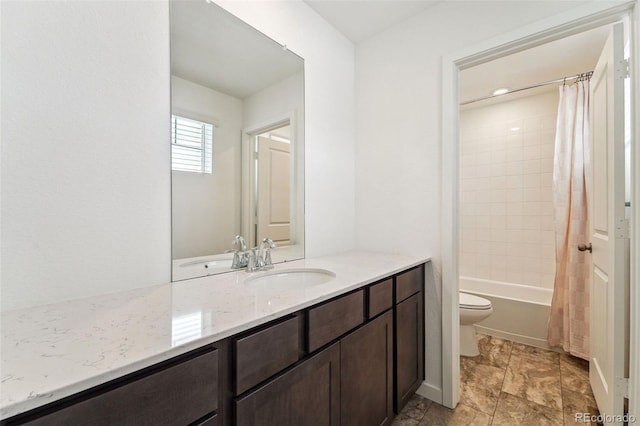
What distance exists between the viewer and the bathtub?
242 cm

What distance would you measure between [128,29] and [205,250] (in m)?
0.93

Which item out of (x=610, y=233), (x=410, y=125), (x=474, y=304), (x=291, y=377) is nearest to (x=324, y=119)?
(x=410, y=125)

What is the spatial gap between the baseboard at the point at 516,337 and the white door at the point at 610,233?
0.81m

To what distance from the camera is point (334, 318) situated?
1.08 metres

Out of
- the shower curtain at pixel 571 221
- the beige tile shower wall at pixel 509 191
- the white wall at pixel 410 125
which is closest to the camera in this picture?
the white wall at pixel 410 125

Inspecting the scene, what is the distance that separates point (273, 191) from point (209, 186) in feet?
1.26

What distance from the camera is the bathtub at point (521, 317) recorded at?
2416 mm

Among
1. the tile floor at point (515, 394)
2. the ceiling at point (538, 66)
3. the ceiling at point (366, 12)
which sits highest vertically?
the ceiling at point (366, 12)

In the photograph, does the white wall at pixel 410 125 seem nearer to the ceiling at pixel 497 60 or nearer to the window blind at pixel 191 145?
the ceiling at pixel 497 60

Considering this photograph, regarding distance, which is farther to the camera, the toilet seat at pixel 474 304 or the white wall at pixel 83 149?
the toilet seat at pixel 474 304

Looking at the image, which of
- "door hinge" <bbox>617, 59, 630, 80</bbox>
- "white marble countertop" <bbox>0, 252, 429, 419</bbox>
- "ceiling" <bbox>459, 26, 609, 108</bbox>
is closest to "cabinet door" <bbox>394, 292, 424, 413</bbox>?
"white marble countertop" <bbox>0, 252, 429, 419</bbox>

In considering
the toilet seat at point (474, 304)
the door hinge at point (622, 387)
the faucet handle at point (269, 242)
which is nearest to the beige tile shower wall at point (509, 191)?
the toilet seat at point (474, 304)

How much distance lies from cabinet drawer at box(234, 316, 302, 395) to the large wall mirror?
598 mm

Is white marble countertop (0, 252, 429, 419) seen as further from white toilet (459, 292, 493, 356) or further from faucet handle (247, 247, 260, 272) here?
white toilet (459, 292, 493, 356)
